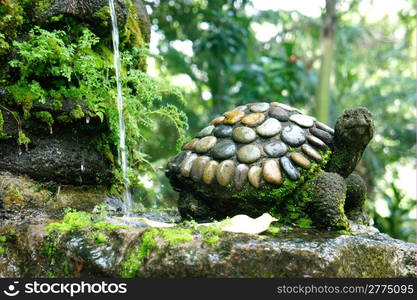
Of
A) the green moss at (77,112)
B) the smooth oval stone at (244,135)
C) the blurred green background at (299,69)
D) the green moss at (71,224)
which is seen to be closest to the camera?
the green moss at (71,224)

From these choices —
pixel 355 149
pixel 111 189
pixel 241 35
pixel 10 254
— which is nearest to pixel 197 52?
pixel 241 35

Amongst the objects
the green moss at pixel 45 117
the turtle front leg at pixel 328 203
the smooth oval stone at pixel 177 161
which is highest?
the green moss at pixel 45 117

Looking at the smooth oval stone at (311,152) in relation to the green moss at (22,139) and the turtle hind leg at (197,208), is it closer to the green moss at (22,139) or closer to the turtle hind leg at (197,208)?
the turtle hind leg at (197,208)

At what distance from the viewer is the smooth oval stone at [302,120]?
2.46m

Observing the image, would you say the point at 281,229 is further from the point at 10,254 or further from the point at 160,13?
the point at 160,13

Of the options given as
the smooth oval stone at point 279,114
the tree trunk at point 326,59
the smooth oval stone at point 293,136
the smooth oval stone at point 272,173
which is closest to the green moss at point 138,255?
the smooth oval stone at point 272,173

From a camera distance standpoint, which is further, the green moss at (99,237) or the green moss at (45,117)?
the green moss at (45,117)

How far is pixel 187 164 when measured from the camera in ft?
8.02

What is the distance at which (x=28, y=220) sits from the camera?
221 centimetres

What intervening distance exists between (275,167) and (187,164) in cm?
54

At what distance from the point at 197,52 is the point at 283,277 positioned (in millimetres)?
6760

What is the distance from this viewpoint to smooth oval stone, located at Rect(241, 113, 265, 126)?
2434 mm

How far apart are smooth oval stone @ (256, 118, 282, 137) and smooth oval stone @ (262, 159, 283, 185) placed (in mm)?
205

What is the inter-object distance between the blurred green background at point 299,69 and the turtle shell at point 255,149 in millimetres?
3180
